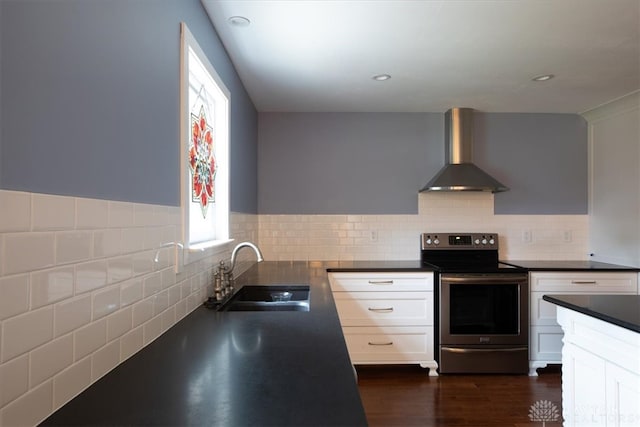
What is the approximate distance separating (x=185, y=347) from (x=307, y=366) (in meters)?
0.44

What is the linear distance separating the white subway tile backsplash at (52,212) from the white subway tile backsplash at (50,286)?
0.29 feet

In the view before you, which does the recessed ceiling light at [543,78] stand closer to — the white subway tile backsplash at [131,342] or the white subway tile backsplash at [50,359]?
the white subway tile backsplash at [131,342]

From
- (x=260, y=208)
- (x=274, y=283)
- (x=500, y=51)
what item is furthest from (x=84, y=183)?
(x=260, y=208)

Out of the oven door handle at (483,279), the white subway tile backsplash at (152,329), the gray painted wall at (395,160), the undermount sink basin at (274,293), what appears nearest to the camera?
the white subway tile backsplash at (152,329)

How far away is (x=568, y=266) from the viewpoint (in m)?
3.24

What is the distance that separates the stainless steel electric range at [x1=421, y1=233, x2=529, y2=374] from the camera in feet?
10.2

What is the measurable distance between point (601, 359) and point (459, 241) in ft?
6.91

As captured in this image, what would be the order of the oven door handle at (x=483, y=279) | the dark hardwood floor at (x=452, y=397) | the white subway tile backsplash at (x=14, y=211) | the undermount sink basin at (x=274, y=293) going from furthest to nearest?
the oven door handle at (x=483, y=279), the dark hardwood floor at (x=452, y=397), the undermount sink basin at (x=274, y=293), the white subway tile backsplash at (x=14, y=211)

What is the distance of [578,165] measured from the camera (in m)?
3.79

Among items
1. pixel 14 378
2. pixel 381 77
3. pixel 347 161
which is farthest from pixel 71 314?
pixel 347 161

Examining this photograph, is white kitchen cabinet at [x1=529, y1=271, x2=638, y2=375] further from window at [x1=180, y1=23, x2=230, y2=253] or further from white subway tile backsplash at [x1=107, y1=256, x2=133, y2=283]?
white subway tile backsplash at [x1=107, y1=256, x2=133, y2=283]

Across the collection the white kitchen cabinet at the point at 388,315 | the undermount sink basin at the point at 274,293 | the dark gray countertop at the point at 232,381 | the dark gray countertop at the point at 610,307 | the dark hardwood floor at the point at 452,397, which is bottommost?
the dark hardwood floor at the point at 452,397

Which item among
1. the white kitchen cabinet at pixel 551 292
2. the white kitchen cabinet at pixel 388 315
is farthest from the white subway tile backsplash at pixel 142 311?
the white kitchen cabinet at pixel 551 292

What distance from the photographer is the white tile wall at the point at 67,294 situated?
0.68 meters
